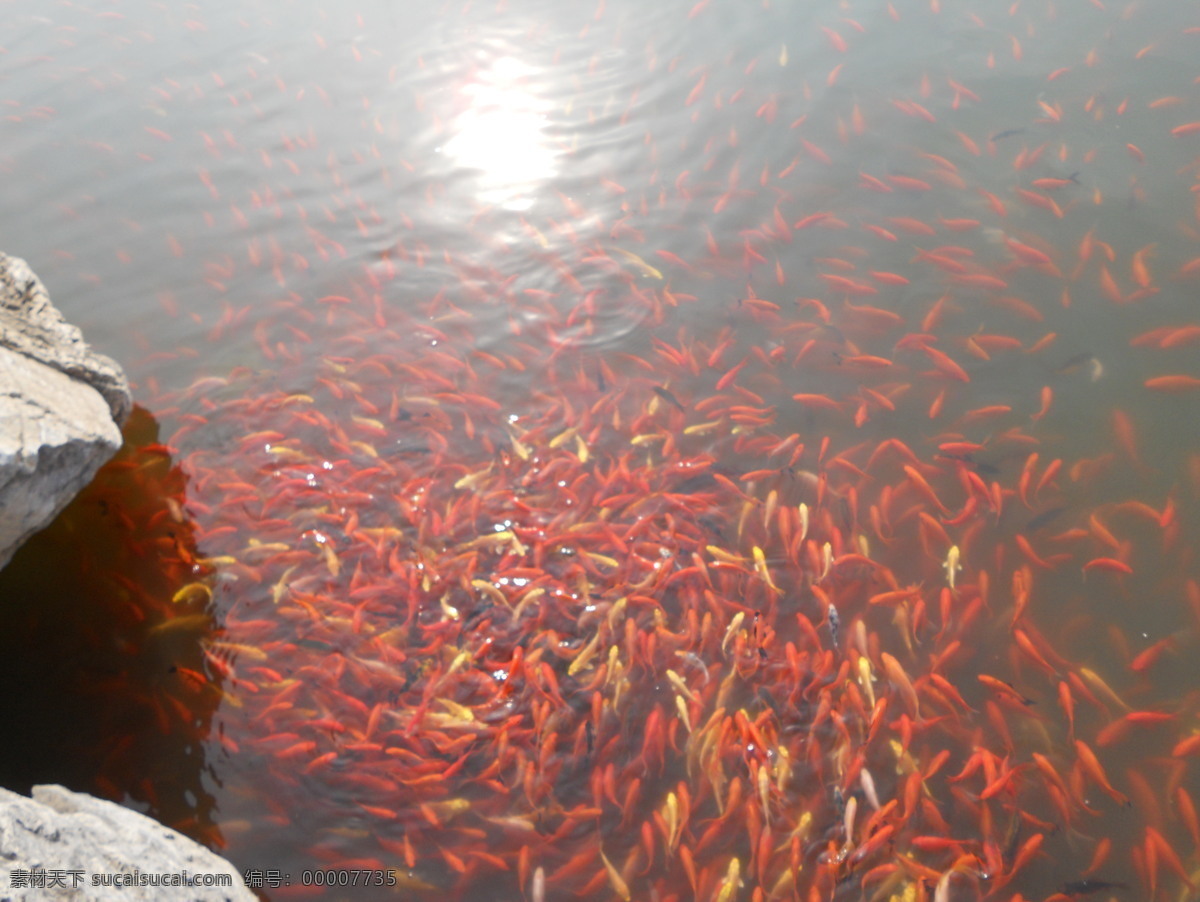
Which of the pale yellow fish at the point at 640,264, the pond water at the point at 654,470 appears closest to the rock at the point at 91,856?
the pond water at the point at 654,470

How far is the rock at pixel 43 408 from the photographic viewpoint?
2.95 m

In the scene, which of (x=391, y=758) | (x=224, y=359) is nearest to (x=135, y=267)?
(x=224, y=359)

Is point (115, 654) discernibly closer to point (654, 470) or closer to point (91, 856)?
point (91, 856)

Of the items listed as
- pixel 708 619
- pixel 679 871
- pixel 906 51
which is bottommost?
pixel 679 871

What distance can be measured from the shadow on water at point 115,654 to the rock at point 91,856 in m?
0.68

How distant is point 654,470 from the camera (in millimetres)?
4188

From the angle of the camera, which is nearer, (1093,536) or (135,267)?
(1093,536)

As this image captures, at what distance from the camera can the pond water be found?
3.12 metres

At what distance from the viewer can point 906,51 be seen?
667cm

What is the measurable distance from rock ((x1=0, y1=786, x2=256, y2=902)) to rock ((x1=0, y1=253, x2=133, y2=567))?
1082 mm

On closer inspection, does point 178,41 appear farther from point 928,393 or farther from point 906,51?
point 928,393

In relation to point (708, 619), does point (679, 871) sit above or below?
below

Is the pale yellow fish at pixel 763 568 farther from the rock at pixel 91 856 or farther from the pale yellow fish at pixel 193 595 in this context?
the pale yellow fish at pixel 193 595

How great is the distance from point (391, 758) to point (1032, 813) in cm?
257
